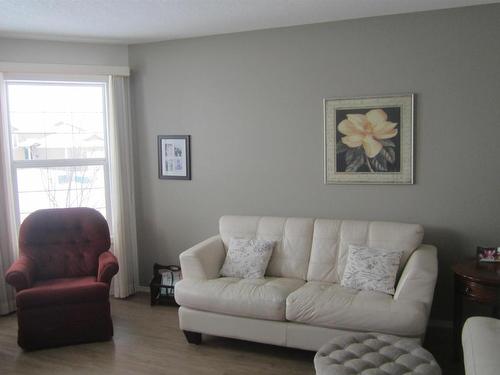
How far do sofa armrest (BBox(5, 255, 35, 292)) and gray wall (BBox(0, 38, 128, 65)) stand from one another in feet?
6.24

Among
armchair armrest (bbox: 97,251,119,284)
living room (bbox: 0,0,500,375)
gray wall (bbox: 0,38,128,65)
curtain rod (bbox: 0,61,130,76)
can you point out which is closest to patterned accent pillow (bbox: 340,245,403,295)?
living room (bbox: 0,0,500,375)

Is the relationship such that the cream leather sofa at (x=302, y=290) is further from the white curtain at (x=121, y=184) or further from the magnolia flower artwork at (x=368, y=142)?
the white curtain at (x=121, y=184)

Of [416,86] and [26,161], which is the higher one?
[416,86]

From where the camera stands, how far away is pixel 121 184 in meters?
4.48

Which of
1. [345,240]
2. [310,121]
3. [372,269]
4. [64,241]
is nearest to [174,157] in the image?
[64,241]

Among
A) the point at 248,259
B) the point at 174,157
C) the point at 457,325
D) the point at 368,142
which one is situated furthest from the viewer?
the point at 174,157

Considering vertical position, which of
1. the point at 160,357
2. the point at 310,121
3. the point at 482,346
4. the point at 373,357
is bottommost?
the point at 160,357

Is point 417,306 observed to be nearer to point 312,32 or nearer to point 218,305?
point 218,305

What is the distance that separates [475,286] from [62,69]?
389cm

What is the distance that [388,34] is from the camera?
3600 millimetres

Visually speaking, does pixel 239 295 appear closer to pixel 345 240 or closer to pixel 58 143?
pixel 345 240

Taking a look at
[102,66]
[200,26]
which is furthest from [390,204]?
[102,66]

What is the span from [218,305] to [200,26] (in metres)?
2.33

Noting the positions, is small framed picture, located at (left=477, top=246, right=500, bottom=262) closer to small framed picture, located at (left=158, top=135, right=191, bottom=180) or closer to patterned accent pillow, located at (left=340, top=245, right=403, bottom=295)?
patterned accent pillow, located at (left=340, top=245, right=403, bottom=295)
